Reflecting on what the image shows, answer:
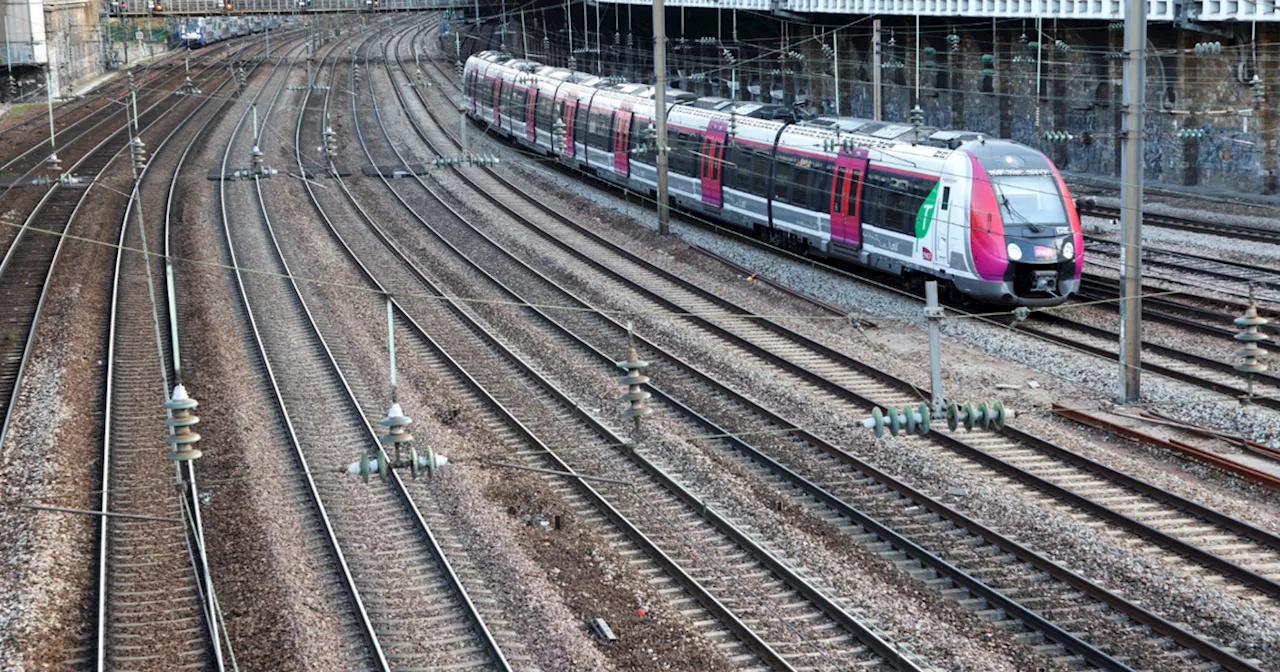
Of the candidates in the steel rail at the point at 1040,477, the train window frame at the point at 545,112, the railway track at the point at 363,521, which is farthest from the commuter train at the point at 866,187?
the railway track at the point at 363,521

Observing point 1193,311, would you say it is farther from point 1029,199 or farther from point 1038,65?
point 1038,65

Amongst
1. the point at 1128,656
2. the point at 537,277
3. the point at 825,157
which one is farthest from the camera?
the point at 537,277

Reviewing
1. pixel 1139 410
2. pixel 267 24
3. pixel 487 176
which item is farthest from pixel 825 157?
pixel 267 24

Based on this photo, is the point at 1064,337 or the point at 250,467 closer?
the point at 250,467

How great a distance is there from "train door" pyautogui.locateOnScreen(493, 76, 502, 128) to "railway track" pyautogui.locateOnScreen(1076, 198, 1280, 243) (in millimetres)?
23036

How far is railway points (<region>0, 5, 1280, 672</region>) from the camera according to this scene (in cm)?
1537

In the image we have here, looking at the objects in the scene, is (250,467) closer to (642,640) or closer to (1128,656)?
(642,640)

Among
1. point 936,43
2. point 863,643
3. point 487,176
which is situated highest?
point 936,43

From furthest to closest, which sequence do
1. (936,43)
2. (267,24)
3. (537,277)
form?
(267,24) < (936,43) < (537,277)

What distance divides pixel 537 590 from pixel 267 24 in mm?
110856

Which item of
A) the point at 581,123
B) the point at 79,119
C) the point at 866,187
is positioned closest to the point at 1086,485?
the point at 866,187

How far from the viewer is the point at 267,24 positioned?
120 m

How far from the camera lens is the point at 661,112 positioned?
116 ft

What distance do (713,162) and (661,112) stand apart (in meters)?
1.78
